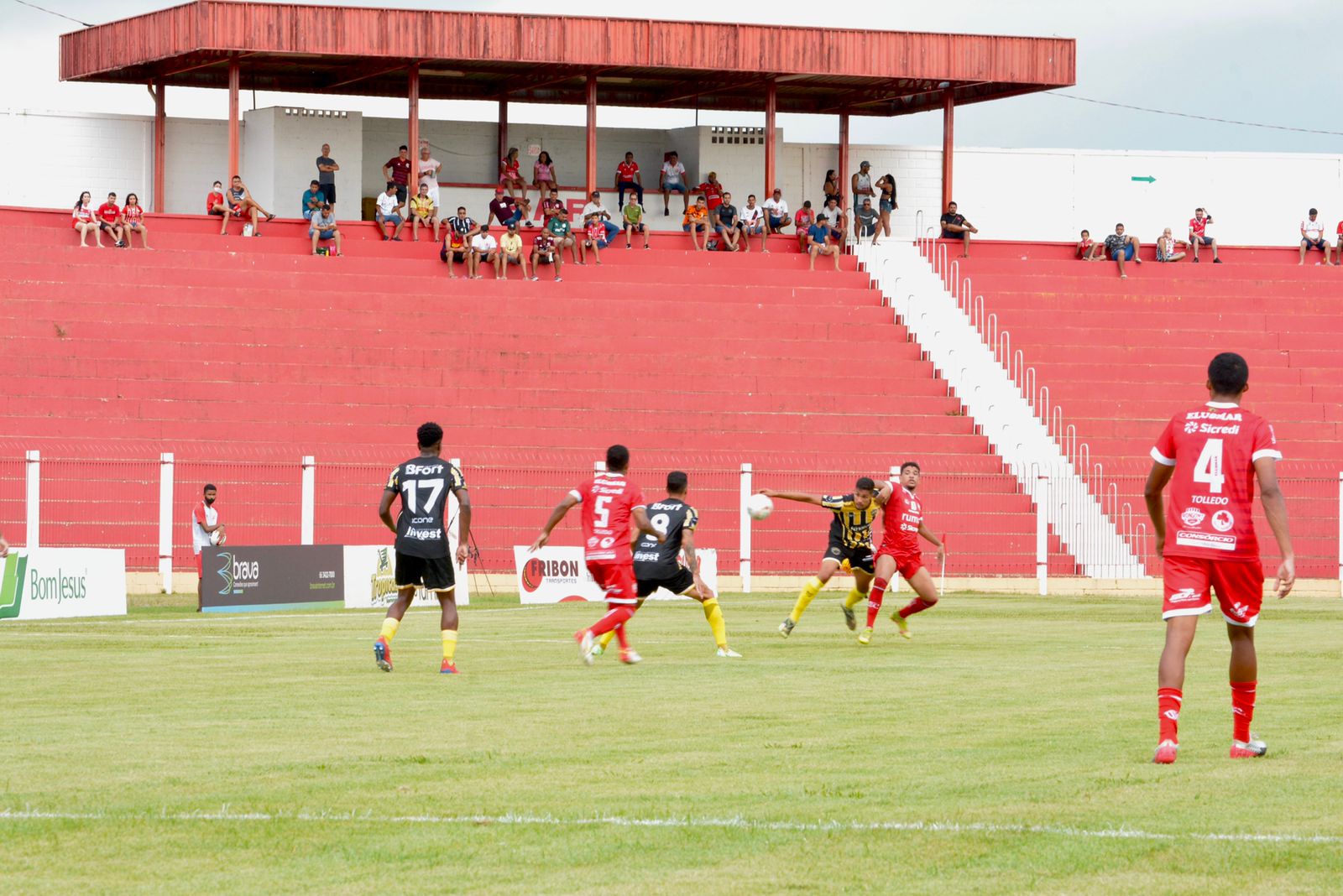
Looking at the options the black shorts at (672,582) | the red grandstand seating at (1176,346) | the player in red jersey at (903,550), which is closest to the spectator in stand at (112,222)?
the red grandstand seating at (1176,346)

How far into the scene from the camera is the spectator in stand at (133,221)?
38.2 meters

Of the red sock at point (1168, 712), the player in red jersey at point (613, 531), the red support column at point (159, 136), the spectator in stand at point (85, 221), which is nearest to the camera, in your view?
the red sock at point (1168, 712)

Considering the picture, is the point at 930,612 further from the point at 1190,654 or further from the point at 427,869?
the point at 427,869

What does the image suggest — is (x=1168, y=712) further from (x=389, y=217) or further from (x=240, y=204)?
(x=240, y=204)

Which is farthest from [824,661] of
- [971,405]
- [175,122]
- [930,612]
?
[175,122]

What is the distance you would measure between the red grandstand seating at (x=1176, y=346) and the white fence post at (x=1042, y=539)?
1.88 meters

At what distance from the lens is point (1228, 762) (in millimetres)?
9609

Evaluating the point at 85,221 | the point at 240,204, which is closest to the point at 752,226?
the point at 240,204

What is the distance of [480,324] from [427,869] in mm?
29750

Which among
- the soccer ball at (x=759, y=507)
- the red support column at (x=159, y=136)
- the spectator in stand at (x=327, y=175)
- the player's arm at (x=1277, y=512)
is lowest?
the soccer ball at (x=759, y=507)

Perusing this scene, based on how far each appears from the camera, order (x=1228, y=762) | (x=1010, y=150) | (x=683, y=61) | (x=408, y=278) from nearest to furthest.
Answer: (x=1228, y=762) < (x=408, y=278) < (x=683, y=61) < (x=1010, y=150)

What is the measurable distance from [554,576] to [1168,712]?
1942 cm

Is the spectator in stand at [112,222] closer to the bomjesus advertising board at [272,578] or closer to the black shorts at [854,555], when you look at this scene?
the bomjesus advertising board at [272,578]

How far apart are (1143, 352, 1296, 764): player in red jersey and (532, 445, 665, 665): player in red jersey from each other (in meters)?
6.98
